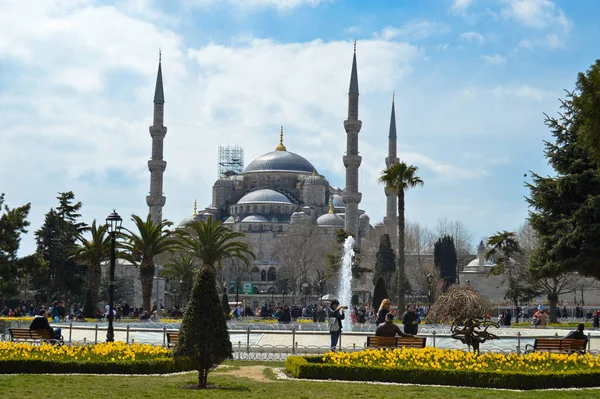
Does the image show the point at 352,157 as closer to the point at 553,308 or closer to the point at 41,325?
the point at 553,308

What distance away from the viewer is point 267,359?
15.7 m

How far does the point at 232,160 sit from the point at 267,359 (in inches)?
3487

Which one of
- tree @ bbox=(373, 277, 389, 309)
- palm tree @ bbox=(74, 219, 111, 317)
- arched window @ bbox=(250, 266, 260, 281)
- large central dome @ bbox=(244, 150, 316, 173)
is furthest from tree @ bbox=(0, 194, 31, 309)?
large central dome @ bbox=(244, 150, 316, 173)

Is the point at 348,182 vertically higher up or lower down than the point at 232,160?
lower down

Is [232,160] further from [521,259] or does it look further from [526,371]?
[526,371]

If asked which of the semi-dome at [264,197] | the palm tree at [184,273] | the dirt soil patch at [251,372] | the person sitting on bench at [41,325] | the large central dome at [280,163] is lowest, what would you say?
the dirt soil patch at [251,372]

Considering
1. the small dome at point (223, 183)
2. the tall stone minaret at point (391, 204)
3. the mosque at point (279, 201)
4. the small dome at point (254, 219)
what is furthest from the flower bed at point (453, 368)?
the small dome at point (223, 183)

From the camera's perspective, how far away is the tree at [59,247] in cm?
4422

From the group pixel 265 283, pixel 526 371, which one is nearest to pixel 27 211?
pixel 526 371

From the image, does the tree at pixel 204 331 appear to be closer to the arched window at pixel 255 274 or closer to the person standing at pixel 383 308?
the person standing at pixel 383 308

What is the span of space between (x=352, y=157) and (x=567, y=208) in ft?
117

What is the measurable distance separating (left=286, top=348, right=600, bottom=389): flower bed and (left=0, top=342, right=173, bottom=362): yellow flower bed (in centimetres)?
214

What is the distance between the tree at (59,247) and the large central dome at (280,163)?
51.1 metres

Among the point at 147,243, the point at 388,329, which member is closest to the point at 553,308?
the point at 147,243
